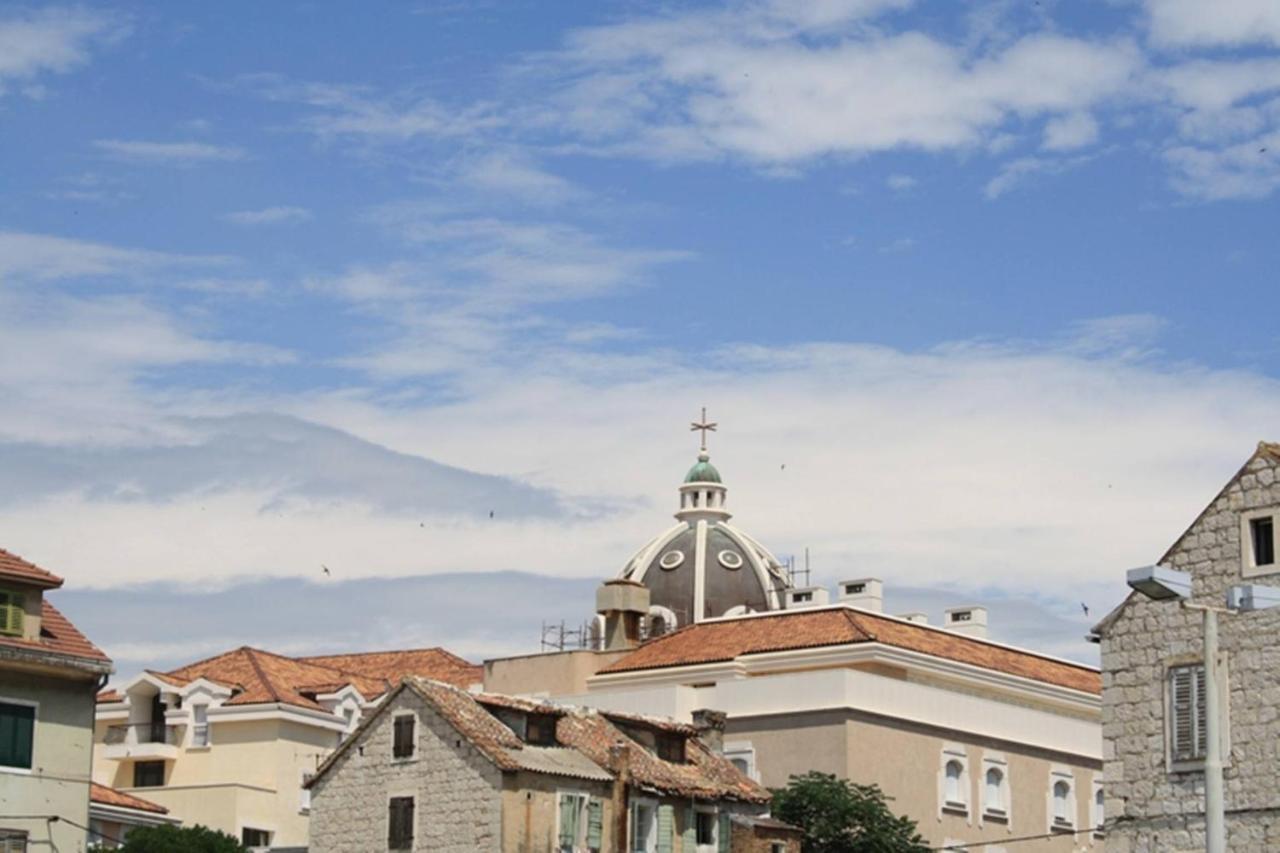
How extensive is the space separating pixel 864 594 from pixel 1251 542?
49817 millimetres

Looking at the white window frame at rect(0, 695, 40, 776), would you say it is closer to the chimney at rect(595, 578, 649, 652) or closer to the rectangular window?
the rectangular window

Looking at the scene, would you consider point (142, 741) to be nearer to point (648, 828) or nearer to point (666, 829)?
point (648, 828)

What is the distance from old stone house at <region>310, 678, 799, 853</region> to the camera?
2719 inches

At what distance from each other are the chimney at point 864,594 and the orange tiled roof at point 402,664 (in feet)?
50.6

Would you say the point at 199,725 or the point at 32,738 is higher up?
the point at 199,725

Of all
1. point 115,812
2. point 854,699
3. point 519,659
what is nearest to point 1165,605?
point 854,699

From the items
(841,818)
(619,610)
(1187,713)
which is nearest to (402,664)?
(619,610)

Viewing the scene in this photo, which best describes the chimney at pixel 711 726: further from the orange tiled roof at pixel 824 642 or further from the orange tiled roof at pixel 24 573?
the orange tiled roof at pixel 24 573

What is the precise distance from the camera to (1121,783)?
170ft

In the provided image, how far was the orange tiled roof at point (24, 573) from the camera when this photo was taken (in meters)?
62.0

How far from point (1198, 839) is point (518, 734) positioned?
83.6 ft

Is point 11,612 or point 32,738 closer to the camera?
point 32,738

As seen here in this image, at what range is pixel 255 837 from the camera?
8700 centimetres

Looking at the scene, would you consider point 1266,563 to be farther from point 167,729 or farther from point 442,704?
point 167,729
